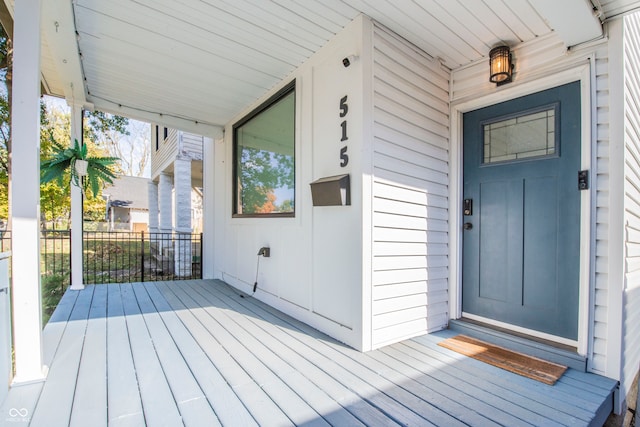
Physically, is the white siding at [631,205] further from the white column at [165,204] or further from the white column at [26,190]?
the white column at [165,204]

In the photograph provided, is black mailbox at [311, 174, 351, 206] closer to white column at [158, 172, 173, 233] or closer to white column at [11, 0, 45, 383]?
white column at [11, 0, 45, 383]

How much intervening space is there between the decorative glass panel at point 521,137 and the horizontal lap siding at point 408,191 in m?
0.39

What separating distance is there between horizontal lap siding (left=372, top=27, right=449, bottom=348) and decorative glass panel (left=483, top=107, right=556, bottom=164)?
39cm

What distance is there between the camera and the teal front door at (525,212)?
2.19 metres

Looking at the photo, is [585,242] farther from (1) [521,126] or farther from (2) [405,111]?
(2) [405,111]

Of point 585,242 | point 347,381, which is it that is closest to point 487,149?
point 585,242

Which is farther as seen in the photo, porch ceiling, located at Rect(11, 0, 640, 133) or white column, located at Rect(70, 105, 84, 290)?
white column, located at Rect(70, 105, 84, 290)

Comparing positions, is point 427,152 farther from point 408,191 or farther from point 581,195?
point 581,195

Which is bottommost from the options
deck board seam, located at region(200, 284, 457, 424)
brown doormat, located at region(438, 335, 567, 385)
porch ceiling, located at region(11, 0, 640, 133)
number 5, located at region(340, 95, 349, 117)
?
Answer: brown doormat, located at region(438, 335, 567, 385)

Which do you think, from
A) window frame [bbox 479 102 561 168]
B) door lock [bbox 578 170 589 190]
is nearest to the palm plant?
window frame [bbox 479 102 561 168]

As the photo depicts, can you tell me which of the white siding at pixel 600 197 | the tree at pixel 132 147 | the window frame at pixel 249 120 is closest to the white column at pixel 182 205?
the window frame at pixel 249 120

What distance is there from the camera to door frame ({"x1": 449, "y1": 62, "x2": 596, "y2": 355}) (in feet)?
6.76

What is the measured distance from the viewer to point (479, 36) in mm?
2377

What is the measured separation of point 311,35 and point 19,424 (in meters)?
3.02
